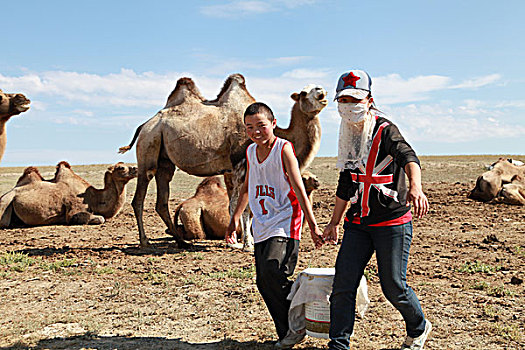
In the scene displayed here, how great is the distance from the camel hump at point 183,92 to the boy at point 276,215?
6120 mm

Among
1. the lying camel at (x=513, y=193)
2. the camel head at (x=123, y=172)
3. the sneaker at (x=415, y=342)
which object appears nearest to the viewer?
the sneaker at (x=415, y=342)

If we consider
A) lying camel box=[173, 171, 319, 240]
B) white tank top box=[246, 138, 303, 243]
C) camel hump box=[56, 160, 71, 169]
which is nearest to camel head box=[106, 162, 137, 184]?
camel hump box=[56, 160, 71, 169]

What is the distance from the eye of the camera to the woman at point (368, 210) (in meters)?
3.94

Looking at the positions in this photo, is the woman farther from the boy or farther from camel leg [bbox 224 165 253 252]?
camel leg [bbox 224 165 253 252]

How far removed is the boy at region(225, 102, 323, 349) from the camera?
14.1 feet

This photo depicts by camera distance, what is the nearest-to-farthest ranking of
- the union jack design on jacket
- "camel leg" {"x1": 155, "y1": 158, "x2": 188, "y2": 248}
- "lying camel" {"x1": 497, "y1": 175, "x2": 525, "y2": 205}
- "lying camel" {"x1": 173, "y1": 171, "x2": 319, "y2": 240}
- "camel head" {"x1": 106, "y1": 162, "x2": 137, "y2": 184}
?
the union jack design on jacket
"camel leg" {"x1": 155, "y1": 158, "x2": 188, "y2": 248}
"lying camel" {"x1": 173, "y1": 171, "x2": 319, "y2": 240}
"camel head" {"x1": 106, "y1": 162, "x2": 137, "y2": 184}
"lying camel" {"x1": 497, "y1": 175, "x2": 525, "y2": 205}

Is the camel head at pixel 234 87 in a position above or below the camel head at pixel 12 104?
above

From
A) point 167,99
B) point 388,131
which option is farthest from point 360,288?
point 167,99

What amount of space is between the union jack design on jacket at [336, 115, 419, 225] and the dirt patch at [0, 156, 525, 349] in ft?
4.39

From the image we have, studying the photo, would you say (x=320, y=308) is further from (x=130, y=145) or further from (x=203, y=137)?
(x=130, y=145)

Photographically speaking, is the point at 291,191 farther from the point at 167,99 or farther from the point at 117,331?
the point at 167,99

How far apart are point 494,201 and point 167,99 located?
9.65m

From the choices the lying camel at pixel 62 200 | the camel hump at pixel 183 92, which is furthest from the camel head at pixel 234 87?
the lying camel at pixel 62 200

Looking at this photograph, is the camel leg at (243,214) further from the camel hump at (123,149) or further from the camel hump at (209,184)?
the camel hump at (123,149)
